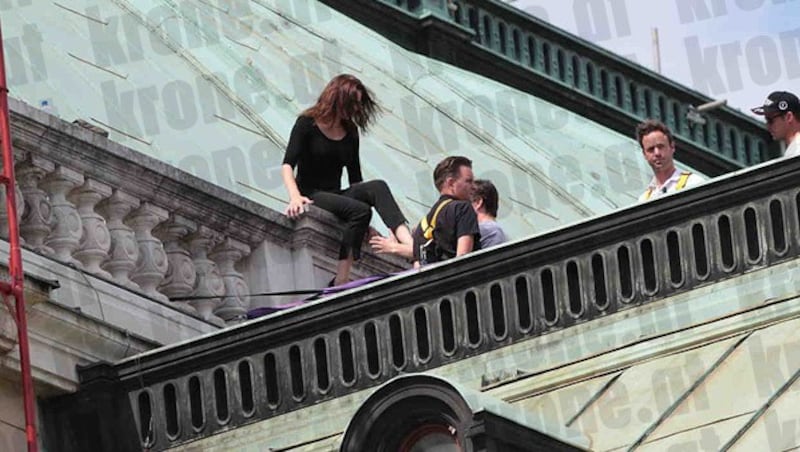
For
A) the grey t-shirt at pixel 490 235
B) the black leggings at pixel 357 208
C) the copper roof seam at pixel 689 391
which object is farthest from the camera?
the black leggings at pixel 357 208

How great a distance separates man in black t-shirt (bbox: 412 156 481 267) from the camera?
2656cm

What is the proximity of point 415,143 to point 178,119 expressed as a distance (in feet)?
14.2

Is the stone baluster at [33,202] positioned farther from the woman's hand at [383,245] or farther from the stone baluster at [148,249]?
the woman's hand at [383,245]

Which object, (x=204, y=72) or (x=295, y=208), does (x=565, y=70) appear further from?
(x=295, y=208)

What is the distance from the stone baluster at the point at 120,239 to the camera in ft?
87.5

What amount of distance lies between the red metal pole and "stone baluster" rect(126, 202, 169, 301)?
1.38 meters

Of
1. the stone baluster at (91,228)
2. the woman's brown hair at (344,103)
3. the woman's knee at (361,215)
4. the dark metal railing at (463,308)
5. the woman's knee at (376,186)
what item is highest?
the woman's brown hair at (344,103)

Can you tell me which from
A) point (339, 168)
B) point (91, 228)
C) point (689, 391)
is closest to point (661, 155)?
point (689, 391)

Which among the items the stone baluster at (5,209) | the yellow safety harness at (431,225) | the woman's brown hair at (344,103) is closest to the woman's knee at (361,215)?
the woman's brown hair at (344,103)

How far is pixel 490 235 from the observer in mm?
27078

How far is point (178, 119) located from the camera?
30312mm

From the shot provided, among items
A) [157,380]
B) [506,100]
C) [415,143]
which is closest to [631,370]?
[157,380]

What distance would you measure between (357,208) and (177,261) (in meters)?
1.34

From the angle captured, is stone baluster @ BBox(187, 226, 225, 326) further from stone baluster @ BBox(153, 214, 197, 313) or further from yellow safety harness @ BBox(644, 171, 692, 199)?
yellow safety harness @ BBox(644, 171, 692, 199)
